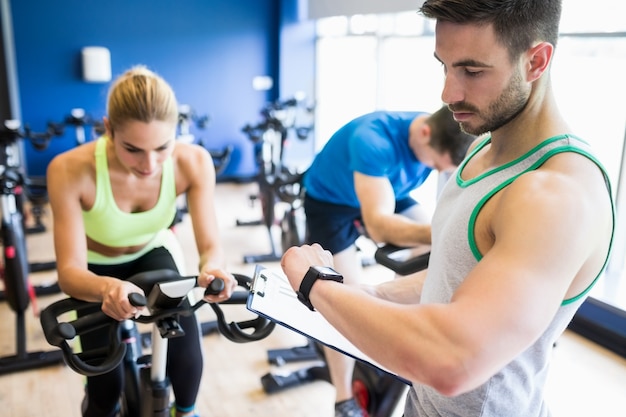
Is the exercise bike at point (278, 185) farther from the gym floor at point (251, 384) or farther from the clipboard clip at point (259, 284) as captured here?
the clipboard clip at point (259, 284)

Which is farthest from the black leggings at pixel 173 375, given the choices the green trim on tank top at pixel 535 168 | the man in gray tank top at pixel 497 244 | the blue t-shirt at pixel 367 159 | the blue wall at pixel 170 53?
the blue wall at pixel 170 53

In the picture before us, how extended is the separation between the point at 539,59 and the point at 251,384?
2.16m

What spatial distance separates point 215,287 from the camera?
1371mm

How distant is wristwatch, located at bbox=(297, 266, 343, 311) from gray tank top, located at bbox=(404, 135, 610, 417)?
20 cm

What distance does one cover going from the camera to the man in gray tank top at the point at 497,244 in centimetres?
72

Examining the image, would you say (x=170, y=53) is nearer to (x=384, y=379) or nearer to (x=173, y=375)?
(x=173, y=375)

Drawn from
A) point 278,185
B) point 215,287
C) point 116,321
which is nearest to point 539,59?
point 215,287

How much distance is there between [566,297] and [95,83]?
609cm

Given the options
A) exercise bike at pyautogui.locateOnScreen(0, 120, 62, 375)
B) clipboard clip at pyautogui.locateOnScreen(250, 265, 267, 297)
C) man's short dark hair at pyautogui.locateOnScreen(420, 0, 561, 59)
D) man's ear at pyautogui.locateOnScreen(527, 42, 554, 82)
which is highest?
man's short dark hair at pyautogui.locateOnScreen(420, 0, 561, 59)

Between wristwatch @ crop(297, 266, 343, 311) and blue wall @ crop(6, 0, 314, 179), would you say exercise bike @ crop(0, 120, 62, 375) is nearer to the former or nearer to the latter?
wristwatch @ crop(297, 266, 343, 311)

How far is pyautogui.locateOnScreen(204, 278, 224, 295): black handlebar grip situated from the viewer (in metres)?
1.37

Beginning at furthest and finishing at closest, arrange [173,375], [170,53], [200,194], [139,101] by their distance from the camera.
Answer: [170,53] < [200,194] < [173,375] < [139,101]

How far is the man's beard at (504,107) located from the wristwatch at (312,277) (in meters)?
0.33

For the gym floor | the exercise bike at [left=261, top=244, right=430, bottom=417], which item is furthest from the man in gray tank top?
the gym floor
